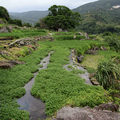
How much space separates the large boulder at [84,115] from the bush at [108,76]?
4.53 meters

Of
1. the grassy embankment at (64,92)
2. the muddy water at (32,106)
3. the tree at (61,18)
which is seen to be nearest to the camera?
the muddy water at (32,106)

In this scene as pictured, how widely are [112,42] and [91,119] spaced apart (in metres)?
29.8

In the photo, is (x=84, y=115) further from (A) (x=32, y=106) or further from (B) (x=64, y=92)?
(A) (x=32, y=106)

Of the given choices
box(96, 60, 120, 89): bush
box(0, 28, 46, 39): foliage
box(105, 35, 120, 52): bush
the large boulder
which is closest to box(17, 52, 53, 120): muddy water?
the large boulder

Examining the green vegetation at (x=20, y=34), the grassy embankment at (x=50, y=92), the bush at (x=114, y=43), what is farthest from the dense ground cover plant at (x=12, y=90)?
the bush at (x=114, y=43)

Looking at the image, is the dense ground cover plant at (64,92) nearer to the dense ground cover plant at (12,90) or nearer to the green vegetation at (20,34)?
the dense ground cover plant at (12,90)

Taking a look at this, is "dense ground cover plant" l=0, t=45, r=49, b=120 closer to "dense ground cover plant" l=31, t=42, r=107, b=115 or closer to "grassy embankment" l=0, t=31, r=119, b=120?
"grassy embankment" l=0, t=31, r=119, b=120

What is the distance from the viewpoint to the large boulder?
5745 mm

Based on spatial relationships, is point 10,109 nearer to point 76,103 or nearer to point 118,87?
point 76,103

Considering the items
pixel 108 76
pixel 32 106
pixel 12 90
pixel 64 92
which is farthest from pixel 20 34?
pixel 32 106

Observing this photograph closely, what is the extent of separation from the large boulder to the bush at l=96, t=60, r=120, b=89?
4.53 meters

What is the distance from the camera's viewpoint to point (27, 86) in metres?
9.97

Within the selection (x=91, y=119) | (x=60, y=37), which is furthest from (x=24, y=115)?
(x=60, y=37)

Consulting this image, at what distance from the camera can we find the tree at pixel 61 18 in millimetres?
48562
